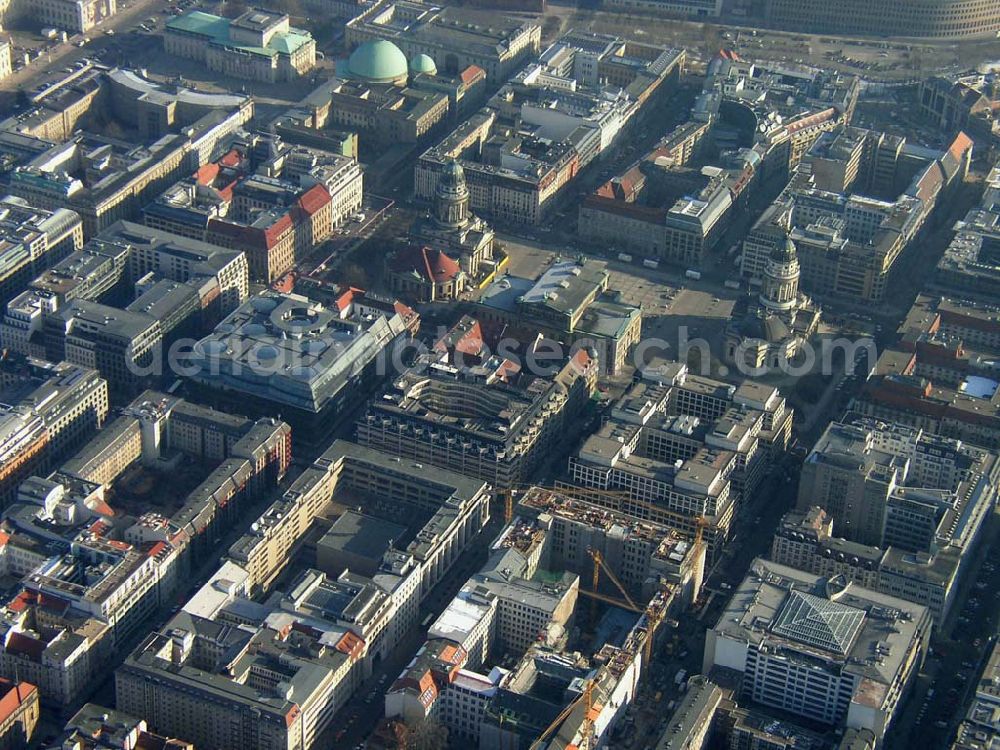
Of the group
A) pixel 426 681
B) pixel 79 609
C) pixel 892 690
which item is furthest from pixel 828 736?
pixel 79 609

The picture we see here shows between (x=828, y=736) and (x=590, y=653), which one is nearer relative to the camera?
(x=828, y=736)

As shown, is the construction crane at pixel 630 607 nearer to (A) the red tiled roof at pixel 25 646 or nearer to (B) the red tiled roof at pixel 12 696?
(A) the red tiled roof at pixel 25 646

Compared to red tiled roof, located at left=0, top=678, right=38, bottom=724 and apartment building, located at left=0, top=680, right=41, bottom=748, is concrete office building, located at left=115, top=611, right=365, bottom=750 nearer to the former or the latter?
apartment building, located at left=0, top=680, right=41, bottom=748

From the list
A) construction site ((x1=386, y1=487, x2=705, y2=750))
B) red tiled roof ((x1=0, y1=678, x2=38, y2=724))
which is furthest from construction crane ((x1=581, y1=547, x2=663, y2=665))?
red tiled roof ((x1=0, y1=678, x2=38, y2=724))

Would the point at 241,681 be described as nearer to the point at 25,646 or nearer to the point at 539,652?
the point at 25,646

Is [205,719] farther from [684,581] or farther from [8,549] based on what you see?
[684,581]
